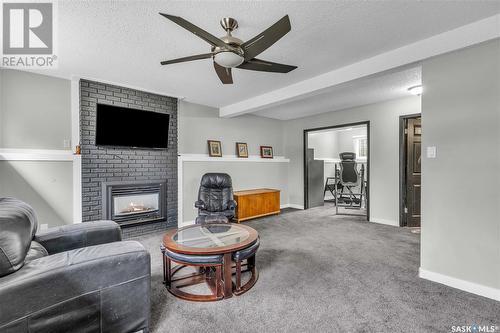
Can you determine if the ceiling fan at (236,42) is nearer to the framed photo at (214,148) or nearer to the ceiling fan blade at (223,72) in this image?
the ceiling fan blade at (223,72)

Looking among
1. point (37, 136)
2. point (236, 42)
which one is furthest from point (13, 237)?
point (37, 136)

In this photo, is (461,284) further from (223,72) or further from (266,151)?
(266,151)

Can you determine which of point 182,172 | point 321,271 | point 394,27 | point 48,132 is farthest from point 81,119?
point 394,27

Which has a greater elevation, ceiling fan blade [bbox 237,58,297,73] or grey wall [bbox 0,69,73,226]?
ceiling fan blade [bbox 237,58,297,73]

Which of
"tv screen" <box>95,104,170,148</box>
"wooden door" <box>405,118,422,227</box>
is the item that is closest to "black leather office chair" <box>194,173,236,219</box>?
"tv screen" <box>95,104,170,148</box>

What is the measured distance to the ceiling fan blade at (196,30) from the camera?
153 centimetres

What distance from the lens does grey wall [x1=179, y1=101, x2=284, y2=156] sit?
4547mm

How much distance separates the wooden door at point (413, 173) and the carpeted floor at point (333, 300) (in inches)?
49.9

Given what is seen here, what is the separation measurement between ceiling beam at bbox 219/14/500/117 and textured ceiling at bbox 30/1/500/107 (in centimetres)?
8

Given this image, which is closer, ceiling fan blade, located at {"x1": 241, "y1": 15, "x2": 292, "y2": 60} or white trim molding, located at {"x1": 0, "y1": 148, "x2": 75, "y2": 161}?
ceiling fan blade, located at {"x1": 241, "y1": 15, "x2": 292, "y2": 60}

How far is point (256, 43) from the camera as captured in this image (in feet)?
5.89

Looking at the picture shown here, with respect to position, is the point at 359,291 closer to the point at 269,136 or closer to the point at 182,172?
the point at 182,172

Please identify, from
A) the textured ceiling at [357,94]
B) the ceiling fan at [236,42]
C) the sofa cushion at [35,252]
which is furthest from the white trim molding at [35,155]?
the textured ceiling at [357,94]

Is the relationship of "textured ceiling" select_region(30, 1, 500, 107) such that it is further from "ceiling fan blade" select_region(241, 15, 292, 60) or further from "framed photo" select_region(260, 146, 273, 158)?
"framed photo" select_region(260, 146, 273, 158)
